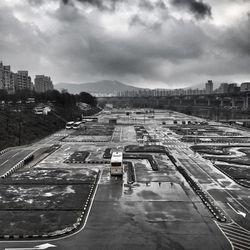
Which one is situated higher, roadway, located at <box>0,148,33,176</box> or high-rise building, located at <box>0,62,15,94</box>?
high-rise building, located at <box>0,62,15,94</box>

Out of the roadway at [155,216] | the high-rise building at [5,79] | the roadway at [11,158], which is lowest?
the roadway at [155,216]

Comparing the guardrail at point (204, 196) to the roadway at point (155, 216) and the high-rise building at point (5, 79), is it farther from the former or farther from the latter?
the high-rise building at point (5, 79)

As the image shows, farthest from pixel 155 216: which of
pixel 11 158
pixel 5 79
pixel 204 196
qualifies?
pixel 5 79

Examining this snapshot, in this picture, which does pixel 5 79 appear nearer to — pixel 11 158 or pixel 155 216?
pixel 11 158

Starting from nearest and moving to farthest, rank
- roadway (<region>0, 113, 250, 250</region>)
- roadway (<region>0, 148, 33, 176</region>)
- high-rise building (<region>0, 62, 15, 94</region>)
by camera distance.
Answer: roadway (<region>0, 113, 250, 250</region>), roadway (<region>0, 148, 33, 176</region>), high-rise building (<region>0, 62, 15, 94</region>)

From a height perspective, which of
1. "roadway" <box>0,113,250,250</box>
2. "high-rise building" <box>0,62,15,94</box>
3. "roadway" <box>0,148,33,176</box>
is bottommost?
"roadway" <box>0,113,250,250</box>

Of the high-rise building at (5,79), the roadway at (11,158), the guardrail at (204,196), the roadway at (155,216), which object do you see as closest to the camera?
the roadway at (155,216)

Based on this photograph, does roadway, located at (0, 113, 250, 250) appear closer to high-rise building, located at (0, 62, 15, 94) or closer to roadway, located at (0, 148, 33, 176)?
roadway, located at (0, 148, 33, 176)

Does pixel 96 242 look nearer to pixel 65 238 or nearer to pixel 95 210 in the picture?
pixel 65 238

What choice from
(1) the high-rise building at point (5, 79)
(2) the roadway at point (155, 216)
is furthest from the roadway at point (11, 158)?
(1) the high-rise building at point (5, 79)

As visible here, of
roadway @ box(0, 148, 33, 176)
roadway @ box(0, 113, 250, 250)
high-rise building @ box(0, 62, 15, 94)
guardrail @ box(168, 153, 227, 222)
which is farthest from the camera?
high-rise building @ box(0, 62, 15, 94)

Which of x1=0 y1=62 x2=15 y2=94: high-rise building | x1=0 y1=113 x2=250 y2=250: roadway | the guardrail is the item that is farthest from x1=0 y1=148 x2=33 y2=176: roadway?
x1=0 y1=62 x2=15 y2=94: high-rise building

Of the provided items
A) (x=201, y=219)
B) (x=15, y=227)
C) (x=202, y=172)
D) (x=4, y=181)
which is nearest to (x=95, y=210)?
(x=15, y=227)
